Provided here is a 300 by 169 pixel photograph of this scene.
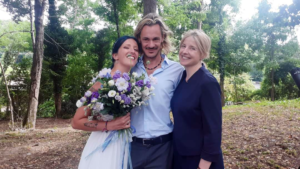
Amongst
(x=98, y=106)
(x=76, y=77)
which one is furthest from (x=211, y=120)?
(x=76, y=77)

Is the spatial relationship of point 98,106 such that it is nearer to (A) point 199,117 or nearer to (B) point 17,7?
(A) point 199,117

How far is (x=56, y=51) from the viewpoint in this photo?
14.8 m

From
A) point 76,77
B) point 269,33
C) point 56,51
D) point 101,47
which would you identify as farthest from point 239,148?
point 269,33

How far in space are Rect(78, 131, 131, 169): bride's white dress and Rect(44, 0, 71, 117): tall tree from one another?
1375 centimetres

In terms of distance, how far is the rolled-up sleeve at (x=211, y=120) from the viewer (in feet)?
5.65

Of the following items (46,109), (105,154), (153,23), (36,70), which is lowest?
(46,109)

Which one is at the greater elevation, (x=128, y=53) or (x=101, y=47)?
(x=101, y=47)

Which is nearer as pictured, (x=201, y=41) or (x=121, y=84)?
(x=121, y=84)

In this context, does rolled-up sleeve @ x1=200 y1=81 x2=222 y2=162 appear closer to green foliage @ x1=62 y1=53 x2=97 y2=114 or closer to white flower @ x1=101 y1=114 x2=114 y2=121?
white flower @ x1=101 y1=114 x2=114 y2=121

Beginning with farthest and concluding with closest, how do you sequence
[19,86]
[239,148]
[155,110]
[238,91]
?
[238,91], [19,86], [239,148], [155,110]

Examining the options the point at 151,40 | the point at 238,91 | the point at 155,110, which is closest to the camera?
the point at 155,110

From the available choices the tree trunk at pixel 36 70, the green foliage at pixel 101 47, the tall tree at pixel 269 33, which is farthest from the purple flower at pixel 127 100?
the tall tree at pixel 269 33

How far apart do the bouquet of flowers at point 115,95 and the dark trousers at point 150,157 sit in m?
0.46

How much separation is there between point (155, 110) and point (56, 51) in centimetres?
1458
